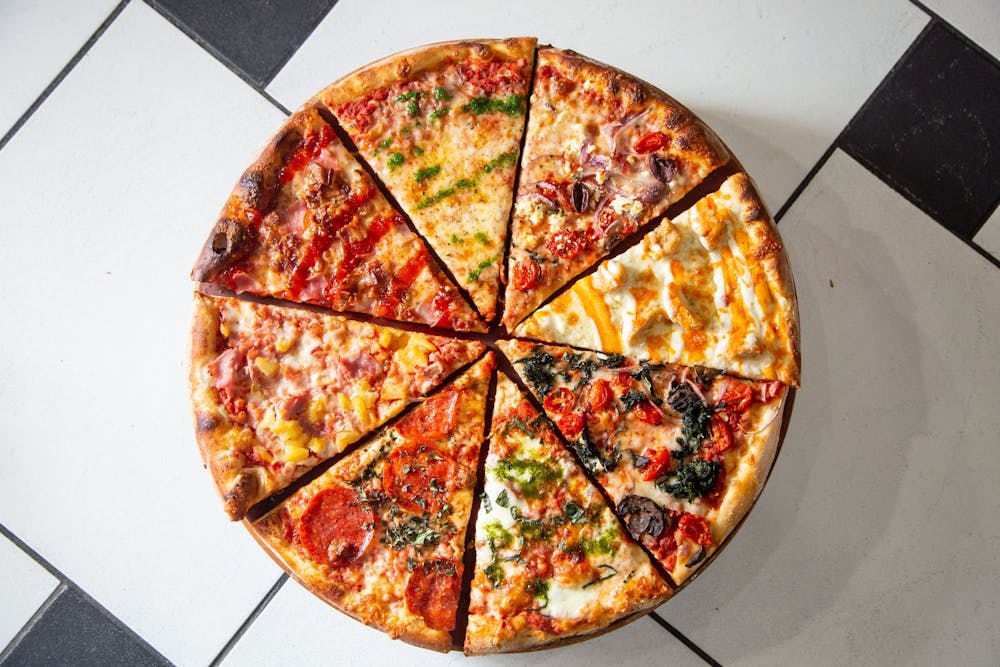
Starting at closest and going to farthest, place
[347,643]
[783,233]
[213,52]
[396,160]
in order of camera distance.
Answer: [396,160] → [347,643] → [783,233] → [213,52]

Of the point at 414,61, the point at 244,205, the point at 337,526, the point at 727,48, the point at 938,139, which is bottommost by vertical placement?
the point at 337,526

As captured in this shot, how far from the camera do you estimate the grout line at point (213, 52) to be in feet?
15.0

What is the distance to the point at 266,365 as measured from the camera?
3871 millimetres

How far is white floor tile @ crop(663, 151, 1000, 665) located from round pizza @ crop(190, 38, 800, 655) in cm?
78

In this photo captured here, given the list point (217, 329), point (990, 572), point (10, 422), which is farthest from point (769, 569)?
point (10, 422)

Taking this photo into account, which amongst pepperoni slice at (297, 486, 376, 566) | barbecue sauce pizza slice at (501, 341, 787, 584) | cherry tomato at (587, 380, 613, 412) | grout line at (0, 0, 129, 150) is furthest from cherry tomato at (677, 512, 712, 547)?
grout line at (0, 0, 129, 150)

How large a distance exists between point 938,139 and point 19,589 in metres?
5.28

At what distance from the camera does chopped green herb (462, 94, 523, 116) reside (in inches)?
156

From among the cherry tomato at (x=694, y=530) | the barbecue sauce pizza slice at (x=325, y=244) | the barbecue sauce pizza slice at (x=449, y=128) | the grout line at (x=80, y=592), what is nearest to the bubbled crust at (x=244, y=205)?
the barbecue sauce pizza slice at (x=325, y=244)

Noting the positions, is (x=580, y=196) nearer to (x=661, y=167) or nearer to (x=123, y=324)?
(x=661, y=167)

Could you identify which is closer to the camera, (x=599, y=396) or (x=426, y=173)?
(x=599, y=396)

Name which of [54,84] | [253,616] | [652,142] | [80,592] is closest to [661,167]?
[652,142]

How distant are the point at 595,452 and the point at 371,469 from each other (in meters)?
0.99

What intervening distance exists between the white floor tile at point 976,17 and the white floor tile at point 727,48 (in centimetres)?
12
